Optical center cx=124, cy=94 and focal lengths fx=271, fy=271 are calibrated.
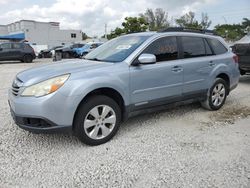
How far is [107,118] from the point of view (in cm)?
393

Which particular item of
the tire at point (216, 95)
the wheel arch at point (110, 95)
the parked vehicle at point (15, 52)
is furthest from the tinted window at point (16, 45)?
the wheel arch at point (110, 95)

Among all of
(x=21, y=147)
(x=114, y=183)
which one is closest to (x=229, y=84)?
(x=114, y=183)

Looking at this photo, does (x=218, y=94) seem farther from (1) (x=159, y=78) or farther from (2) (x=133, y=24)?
(2) (x=133, y=24)

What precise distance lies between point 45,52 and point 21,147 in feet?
92.0

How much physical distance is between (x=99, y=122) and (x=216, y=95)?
287 cm

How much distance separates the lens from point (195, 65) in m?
5.02

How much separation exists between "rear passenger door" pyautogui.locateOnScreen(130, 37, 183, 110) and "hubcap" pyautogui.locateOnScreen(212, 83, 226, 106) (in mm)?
1099

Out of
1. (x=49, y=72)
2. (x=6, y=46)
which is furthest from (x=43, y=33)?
(x=49, y=72)

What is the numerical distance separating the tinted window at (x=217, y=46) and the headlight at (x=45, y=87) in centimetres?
334

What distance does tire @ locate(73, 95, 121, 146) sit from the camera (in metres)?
3.67

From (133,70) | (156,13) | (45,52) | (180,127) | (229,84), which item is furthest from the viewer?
(156,13)

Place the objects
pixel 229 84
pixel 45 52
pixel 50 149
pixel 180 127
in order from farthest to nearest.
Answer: pixel 45 52 < pixel 229 84 < pixel 180 127 < pixel 50 149

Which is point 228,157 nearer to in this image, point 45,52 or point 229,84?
point 229,84

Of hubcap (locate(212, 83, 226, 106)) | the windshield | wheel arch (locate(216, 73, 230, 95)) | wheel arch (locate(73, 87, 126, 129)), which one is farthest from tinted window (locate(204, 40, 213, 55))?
wheel arch (locate(73, 87, 126, 129))
